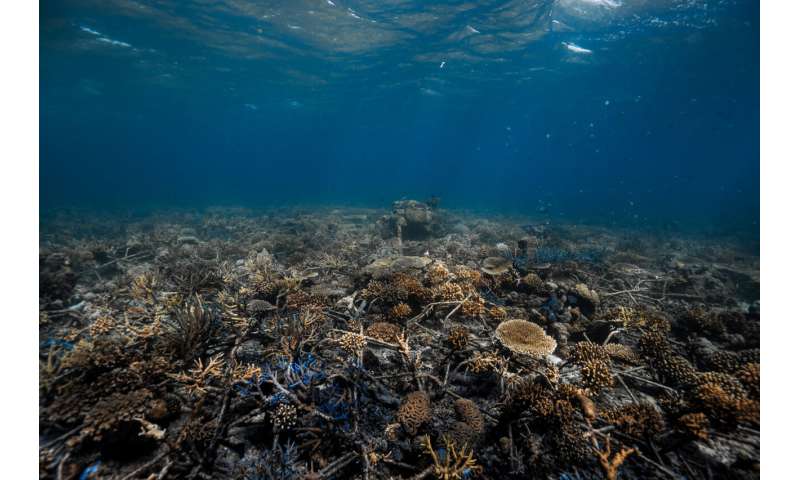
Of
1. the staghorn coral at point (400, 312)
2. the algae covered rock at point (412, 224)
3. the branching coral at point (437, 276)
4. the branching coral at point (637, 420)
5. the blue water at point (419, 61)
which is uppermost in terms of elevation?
the blue water at point (419, 61)

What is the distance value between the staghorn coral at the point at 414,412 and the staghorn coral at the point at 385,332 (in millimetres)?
1248

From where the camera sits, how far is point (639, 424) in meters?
3.26

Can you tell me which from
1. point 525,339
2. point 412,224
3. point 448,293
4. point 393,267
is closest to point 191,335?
point 448,293

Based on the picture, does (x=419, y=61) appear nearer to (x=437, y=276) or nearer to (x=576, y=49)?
(x=576, y=49)

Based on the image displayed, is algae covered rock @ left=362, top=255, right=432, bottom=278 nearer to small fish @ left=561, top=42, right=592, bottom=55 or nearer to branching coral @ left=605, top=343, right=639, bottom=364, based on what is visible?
branching coral @ left=605, top=343, right=639, bottom=364

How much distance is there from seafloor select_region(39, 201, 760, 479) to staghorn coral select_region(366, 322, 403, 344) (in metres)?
0.03

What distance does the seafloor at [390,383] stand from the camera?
2.88 m

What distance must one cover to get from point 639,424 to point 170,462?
4.97 m

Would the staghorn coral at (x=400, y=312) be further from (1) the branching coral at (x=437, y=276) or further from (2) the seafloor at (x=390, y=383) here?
(1) the branching coral at (x=437, y=276)

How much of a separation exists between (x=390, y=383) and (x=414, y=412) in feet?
2.42

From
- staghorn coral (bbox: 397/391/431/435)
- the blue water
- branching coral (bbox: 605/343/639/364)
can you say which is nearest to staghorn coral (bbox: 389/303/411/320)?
staghorn coral (bbox: 397/391/431/435)

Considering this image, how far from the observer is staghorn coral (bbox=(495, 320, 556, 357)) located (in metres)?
4.20

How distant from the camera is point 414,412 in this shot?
323cm

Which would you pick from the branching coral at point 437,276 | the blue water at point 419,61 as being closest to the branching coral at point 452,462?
the branching coral at point 437,276
